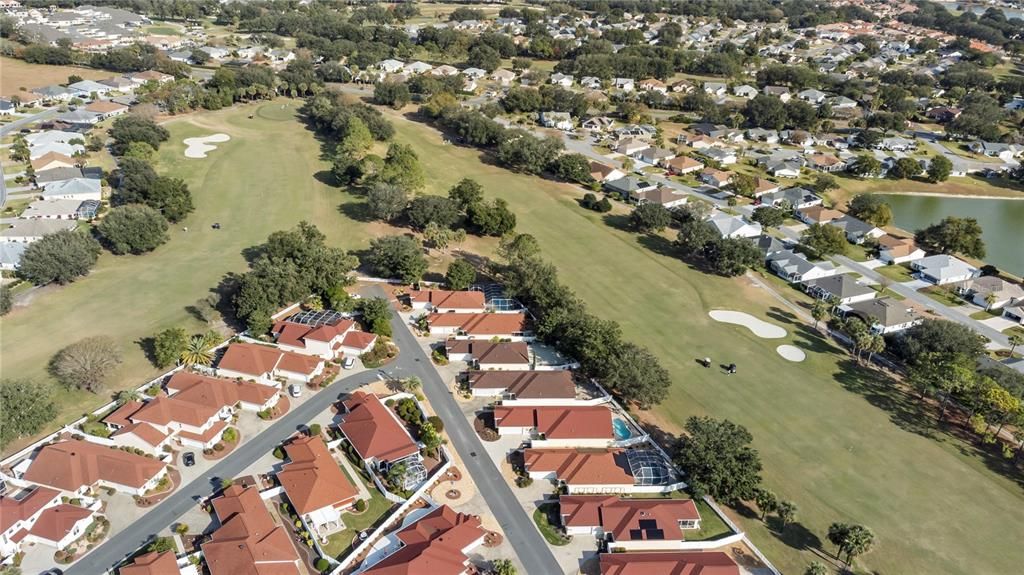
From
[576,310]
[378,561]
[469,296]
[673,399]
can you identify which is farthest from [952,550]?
[469,296]

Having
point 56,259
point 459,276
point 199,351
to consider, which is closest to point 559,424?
point 459,276

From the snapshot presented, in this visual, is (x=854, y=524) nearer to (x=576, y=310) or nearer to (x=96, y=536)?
(x=576, y=310)

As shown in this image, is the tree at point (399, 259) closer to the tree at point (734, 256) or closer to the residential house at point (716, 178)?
the tree at point (734, 256)

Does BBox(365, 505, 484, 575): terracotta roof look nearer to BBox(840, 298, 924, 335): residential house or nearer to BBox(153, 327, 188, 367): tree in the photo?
BBox(153, 327, 188, 367): tree

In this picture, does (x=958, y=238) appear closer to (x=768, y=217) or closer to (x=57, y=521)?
(x=768, y=217)

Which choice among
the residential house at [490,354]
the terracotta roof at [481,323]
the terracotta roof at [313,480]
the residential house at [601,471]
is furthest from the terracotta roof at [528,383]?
the terracotta roof at [313,480]
